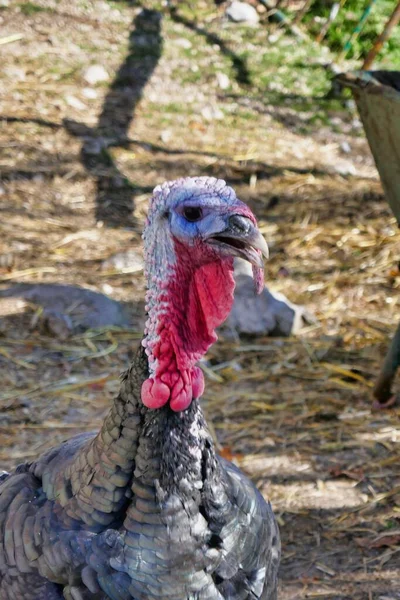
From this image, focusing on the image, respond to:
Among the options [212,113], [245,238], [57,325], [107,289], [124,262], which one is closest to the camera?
[245,238]

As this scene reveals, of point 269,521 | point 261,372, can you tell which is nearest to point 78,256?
point 261,372

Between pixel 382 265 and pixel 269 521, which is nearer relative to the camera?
pixel 269 521

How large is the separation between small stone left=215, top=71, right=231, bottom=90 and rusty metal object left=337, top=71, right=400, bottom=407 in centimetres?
447

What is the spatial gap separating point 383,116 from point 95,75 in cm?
487

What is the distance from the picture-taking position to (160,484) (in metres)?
2.20

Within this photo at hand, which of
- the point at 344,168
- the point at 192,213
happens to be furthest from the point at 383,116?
the point at 344,168

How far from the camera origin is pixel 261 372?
474cm

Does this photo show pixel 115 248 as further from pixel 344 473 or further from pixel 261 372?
pixel 344 473

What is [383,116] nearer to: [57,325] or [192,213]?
[192,213]

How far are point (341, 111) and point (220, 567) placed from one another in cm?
659

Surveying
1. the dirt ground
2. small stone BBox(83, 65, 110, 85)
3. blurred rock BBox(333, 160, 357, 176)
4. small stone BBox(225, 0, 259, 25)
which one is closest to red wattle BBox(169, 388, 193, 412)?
the dirt ground

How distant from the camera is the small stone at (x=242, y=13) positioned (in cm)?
917

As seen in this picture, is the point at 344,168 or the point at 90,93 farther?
the point at 90,93

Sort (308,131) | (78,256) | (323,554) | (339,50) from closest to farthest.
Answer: (323,554) → (78,256) → (308,131) → (339,50)
